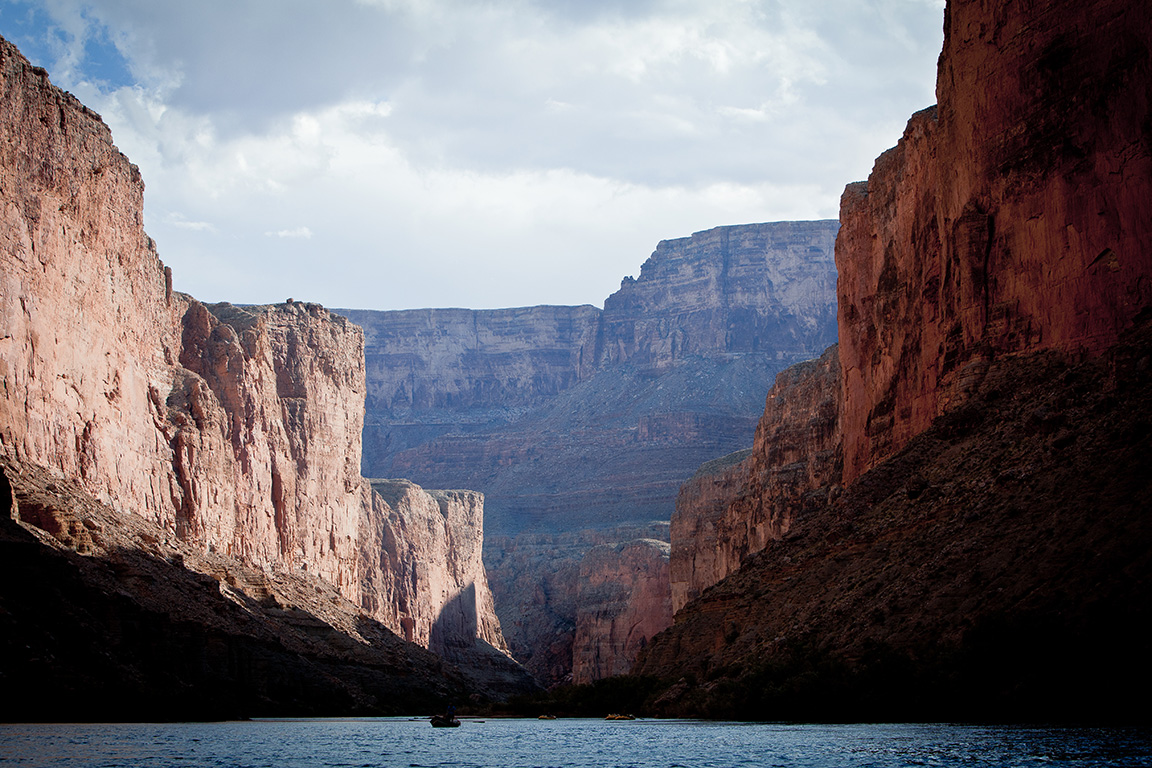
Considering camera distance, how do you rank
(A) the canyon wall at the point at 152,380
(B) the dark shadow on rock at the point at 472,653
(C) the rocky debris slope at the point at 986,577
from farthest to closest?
(B) the dark shadow on rock at the point at 472,653 → (A) the canyon wall at the point at 152,380 → (C) the rocky debris slope at the point at 986,577

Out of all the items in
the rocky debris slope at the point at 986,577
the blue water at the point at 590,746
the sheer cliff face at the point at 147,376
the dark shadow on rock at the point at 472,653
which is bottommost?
the dark shadow on rock at the point at 472,653

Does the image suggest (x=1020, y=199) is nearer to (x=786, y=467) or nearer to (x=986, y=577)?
(x=986, y=577)

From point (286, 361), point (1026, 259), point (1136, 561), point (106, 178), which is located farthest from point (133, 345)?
point (1136, 561)

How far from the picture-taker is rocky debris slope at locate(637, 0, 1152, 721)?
40.1 meters

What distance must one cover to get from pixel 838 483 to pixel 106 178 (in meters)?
41.1

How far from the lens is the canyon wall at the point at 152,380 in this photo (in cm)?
6794

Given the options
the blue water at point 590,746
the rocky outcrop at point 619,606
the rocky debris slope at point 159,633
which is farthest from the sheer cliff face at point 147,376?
the rocky outcrop at point 619,606

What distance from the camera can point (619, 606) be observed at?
147375mm

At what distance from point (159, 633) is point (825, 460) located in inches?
1573

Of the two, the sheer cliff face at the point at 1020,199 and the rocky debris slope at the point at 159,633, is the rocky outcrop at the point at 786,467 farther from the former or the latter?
the rocky debris slope at the point at 159,633

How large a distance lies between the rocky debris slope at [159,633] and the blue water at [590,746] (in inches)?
60.6

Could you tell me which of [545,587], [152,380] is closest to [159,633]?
[152,380]

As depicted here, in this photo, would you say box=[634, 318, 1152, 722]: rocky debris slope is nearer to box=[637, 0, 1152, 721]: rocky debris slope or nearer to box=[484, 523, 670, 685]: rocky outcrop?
box=[637, 0, 1152, 721]: rocky debris slope

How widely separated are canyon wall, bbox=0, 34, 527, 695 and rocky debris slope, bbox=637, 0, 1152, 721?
3163cm
